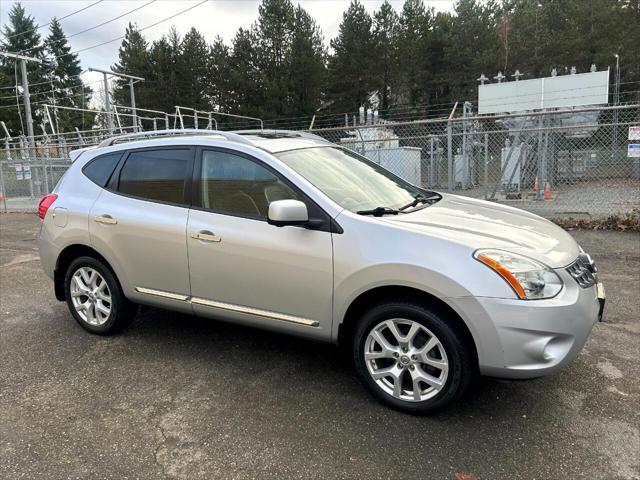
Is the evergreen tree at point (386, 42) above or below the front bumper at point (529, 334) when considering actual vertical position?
above

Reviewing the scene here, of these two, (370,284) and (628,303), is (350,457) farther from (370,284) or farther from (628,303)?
(628,303)

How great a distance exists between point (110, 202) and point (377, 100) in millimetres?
48141

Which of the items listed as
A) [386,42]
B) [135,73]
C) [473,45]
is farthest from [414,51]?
[135,73]

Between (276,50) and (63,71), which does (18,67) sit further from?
(276,50)

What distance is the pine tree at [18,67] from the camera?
164 feet

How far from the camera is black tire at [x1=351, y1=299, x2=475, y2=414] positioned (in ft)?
9.20

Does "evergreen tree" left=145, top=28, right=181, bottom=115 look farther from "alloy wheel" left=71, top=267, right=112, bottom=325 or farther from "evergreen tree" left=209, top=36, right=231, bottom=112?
"alloy wheel" left=71, top=267, right=112, bottom=325

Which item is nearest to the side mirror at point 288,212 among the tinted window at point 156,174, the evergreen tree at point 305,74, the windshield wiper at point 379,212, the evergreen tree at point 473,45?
the windshield wiper at point 379,212

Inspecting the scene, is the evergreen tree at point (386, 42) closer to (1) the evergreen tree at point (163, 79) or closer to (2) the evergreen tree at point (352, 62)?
(2) the evergreen tree at point (352, 62)

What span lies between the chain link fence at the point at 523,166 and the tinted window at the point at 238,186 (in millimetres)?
6144

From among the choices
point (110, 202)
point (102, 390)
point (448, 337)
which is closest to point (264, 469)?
point (448, 337)

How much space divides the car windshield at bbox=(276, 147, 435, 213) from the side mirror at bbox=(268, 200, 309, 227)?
287 mm

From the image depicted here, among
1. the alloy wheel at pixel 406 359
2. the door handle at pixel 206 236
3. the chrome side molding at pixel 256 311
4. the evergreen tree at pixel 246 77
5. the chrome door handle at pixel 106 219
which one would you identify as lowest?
the alloy wheel at pixel 406 359

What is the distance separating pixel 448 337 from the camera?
2799 millimetres
